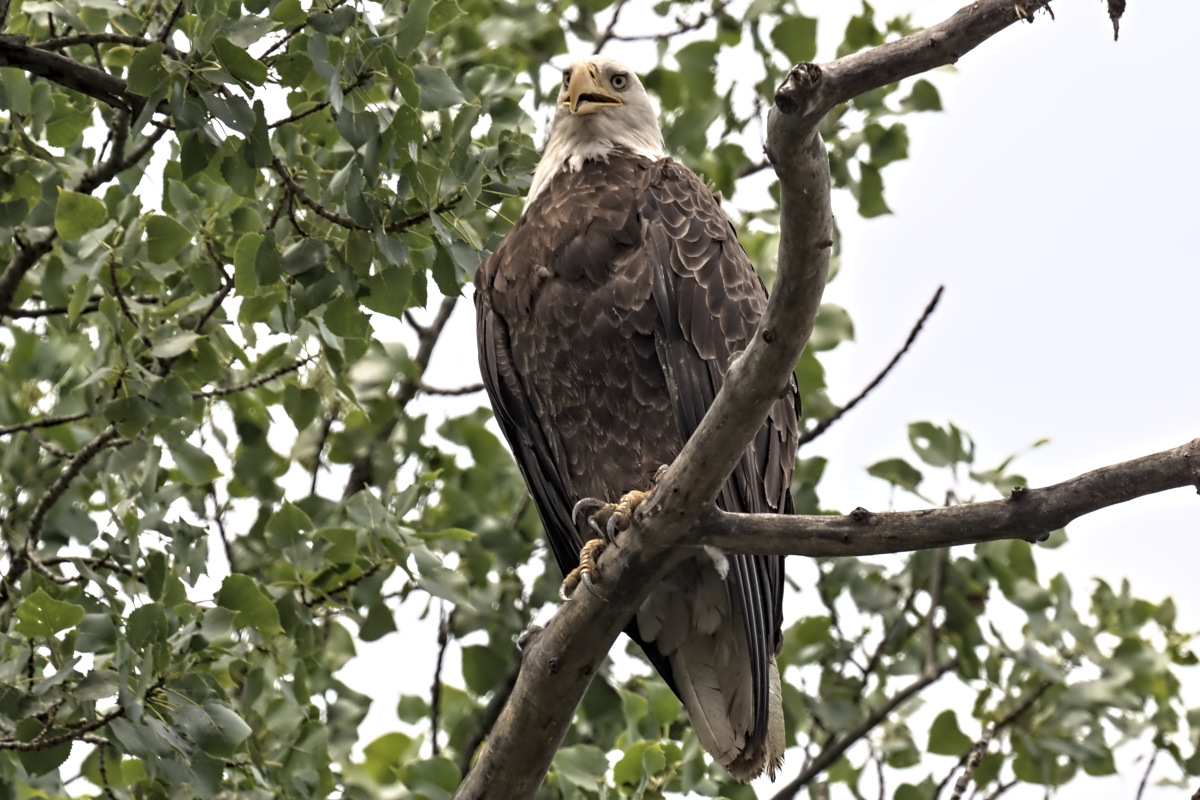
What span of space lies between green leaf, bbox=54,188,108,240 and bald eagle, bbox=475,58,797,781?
1249mm

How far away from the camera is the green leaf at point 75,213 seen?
11.1 feet

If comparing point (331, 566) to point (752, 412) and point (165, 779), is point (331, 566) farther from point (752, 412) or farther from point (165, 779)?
point (752, 412)

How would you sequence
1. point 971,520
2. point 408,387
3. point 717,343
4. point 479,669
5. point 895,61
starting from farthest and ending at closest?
point 408,387 < point 479,669 < point 717,343 < point 971,520 < point 895,61

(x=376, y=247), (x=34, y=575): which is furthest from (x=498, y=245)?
(x=34, y=575)

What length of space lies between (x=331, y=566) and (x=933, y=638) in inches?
96.6

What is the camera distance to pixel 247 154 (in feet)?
10.3

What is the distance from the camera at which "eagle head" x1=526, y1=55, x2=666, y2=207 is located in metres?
4.39

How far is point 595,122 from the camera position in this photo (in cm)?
443

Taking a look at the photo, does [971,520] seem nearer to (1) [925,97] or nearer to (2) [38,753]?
(2) [38,753]

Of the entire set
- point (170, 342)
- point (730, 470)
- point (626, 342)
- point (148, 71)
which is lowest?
point (730, 470)

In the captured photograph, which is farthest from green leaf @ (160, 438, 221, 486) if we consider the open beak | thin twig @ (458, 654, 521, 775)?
thin twig @ (458, 654, 521, 775)

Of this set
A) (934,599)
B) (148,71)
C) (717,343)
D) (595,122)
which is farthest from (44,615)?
(934,599)

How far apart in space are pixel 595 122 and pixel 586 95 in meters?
0.12

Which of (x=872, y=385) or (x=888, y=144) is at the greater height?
(x=888, y=144)
